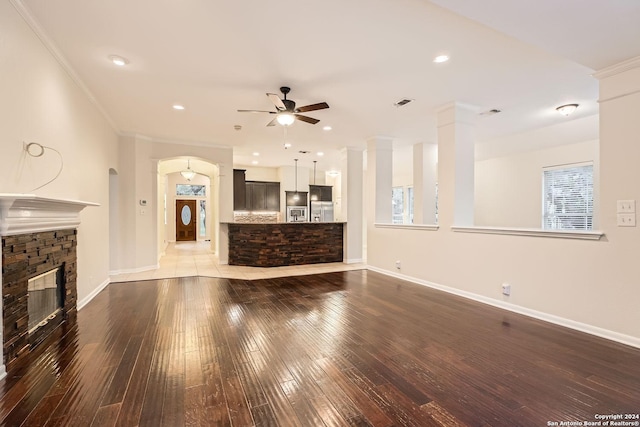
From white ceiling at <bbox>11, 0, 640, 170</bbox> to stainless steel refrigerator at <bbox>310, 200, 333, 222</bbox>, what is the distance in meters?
5.61

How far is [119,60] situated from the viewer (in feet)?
9.85

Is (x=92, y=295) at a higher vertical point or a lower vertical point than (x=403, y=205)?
lower

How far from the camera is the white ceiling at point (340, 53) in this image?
2.20 m

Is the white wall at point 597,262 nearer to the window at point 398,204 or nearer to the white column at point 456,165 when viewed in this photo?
the white column at point 456,165

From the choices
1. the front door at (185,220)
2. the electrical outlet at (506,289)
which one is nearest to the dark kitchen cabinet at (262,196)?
the front door at (185,220)

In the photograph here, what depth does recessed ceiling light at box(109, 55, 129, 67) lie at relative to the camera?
2945mm

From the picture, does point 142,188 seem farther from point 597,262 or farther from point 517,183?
point 517,183

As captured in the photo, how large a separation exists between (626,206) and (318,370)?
10.3ft

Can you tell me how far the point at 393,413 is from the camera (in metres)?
1.61

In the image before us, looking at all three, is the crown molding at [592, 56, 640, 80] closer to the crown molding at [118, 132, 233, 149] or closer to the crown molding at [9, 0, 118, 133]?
the crown molding at [9, 0, 118, 133]

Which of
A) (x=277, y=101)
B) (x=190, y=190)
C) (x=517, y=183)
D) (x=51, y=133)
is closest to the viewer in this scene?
(x=51, y=133)

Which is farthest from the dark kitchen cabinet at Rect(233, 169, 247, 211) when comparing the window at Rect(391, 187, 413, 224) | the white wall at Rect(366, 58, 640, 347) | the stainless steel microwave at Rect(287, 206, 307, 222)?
the white wall at Rect(366, 58, 640, 347)

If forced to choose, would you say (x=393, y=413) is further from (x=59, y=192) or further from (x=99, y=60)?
(x=99, y=60)

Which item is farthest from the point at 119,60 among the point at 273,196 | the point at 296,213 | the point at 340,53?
the point at 296,213
